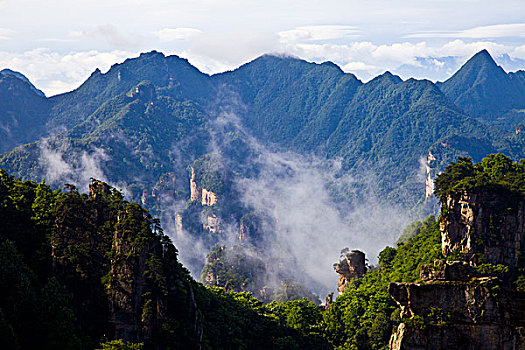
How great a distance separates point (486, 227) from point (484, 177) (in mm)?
5470

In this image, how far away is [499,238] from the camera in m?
61.4

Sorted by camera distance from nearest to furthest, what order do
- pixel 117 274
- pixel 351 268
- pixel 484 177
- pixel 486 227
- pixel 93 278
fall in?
1. pixel 117 274
2. pixel 93 278
3. pixel 486 227
4. pixel 484 177
5. pixel 351 268

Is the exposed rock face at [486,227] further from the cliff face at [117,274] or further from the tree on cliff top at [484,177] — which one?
the cliff face at [117,274]

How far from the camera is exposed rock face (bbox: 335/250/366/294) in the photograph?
88062mm

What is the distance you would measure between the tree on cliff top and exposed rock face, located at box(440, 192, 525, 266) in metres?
0.78

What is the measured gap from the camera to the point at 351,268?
88312 mm

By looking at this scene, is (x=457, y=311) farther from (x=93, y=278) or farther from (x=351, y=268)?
(x=351, y=268)

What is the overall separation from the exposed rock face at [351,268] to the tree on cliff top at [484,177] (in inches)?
842

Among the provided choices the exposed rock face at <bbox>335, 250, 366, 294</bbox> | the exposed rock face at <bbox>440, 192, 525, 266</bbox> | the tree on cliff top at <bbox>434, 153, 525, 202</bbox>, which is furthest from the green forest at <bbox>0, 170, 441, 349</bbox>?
the exposed rock face at <bbox>335, 250, 366, 294</bbox>

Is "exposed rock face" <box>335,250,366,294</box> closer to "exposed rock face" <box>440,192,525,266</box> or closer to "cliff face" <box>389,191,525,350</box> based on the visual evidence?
"exposed rock face" <box>440,192,525,266</box>

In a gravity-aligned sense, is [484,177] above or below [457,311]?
above

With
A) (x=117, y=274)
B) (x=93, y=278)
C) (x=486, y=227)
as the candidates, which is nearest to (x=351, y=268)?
(x=486, y=227)

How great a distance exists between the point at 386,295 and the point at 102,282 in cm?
3189

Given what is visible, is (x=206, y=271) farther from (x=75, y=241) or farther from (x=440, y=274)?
(x=440, y=274)
